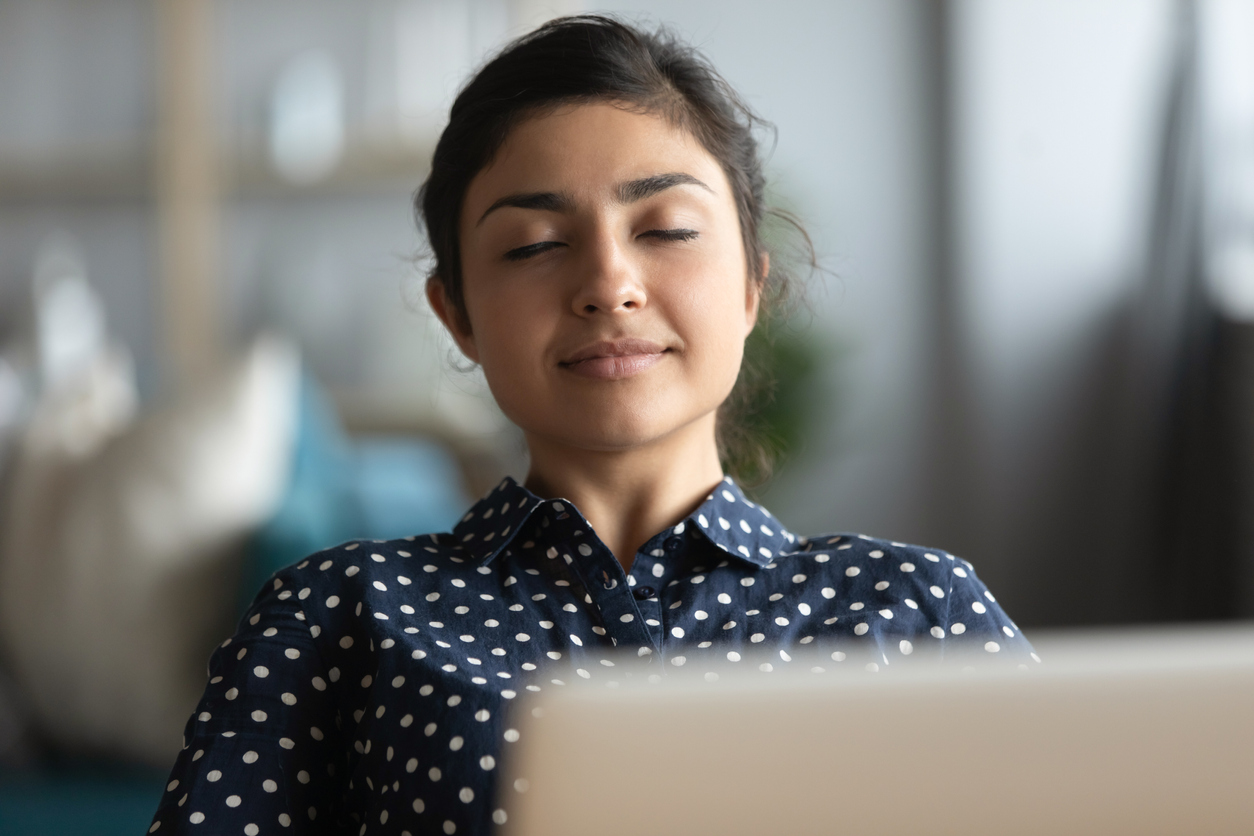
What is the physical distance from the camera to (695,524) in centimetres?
88

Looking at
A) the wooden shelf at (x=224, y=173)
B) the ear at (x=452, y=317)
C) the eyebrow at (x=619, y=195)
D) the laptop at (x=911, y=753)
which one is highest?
the wooden shelf at (x=224, y=173)

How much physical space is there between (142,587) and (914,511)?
2.31 metres

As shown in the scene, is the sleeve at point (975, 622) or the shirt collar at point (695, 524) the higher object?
the shirt collar at point (695, 524)

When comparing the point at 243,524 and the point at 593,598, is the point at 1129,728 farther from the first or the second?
the point at 243,524

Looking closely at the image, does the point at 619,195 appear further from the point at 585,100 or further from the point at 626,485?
the point at 626,485

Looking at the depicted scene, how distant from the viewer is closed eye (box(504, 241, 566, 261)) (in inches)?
33.8

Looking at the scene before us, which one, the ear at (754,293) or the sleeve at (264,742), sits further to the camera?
the ear at (754,293)

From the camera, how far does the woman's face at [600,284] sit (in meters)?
0.84

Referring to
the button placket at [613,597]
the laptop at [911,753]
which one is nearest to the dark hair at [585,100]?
the button placket at [613,597]

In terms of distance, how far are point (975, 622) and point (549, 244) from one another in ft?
1.32

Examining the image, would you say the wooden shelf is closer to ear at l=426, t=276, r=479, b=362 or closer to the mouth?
ear at l=426, t=276, r=479, b=362

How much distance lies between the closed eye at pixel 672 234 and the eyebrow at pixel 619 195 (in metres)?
0.02

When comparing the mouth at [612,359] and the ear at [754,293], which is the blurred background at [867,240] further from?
the mouth at [612,359]

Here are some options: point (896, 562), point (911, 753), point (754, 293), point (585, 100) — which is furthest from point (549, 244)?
point (911, 753)
